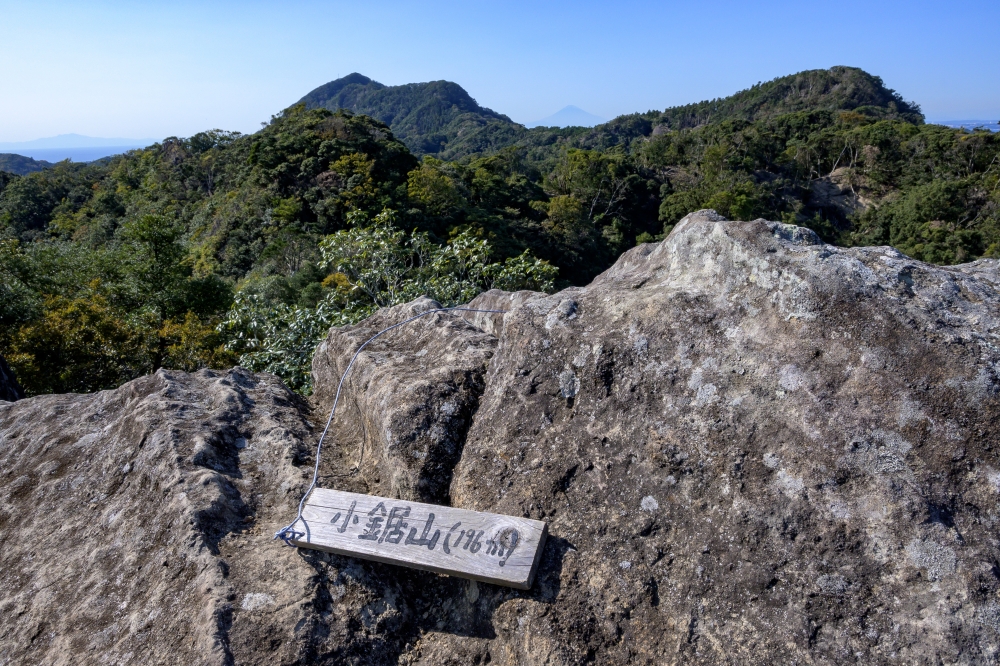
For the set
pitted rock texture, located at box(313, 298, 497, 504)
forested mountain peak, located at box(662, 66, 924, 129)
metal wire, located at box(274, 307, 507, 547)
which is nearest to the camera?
metal wire, located at box(274, 307, 507, 547)

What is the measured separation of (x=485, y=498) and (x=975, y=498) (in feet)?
7.42

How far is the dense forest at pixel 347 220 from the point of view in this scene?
1052 centimetres

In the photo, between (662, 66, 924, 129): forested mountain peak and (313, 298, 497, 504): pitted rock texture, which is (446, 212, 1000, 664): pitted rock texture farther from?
(662, 66, 924, 129): forested mountain peak

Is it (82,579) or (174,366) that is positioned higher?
(82,579)

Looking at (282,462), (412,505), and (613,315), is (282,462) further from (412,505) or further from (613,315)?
(613,315)

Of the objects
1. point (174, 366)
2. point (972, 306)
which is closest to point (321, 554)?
point (972, 306)

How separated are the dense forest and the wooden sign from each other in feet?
11.6

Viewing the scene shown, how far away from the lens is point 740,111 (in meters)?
123

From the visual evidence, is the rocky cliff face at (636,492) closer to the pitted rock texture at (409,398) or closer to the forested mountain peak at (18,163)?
the pitted rock texture at (409,398)

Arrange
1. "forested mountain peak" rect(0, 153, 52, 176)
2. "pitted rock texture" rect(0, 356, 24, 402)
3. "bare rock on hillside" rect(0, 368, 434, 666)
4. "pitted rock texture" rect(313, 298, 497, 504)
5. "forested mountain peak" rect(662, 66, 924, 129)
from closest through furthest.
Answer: "bare rock on hillside" rect(0, 368, 434, 666) → "pitted rock texture" rect(313, 298, 497, 504) → "pitted rock texture" rect(0, 356, 24, 402) → "forested mountain peak" rect(662, 66, 924, 129) → "forested mountain peak" rect(0, 153, 52, 176)

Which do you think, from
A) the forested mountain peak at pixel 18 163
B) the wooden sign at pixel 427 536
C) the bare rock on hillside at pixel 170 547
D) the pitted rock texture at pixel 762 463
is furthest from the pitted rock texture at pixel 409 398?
the forested mountain peak at pixel 18 163

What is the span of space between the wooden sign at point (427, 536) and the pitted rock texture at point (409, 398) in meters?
0.29

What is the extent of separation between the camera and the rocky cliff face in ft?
8.08

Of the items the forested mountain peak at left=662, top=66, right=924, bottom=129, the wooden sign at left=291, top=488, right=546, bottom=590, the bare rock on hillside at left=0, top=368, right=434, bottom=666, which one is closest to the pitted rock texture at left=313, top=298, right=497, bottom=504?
the wooden sign at left=291, top=488, right=546, bottom=590
